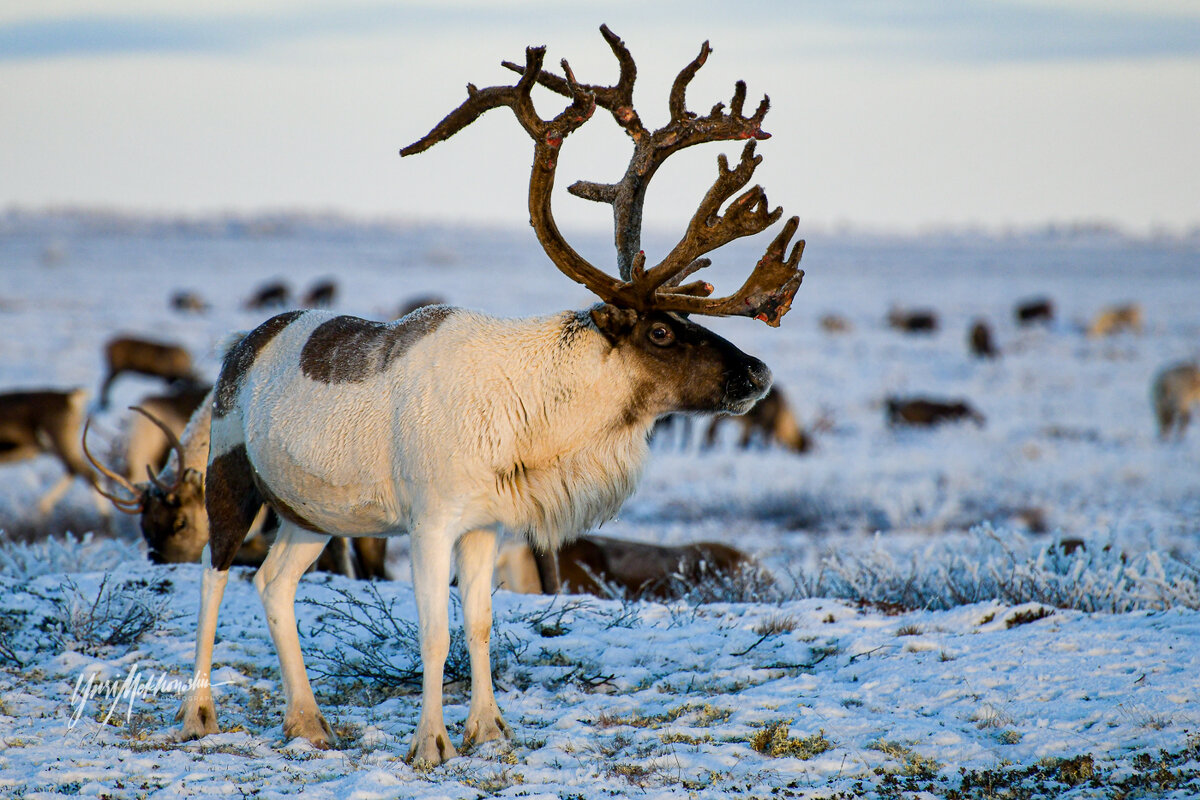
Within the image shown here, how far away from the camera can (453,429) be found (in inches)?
176

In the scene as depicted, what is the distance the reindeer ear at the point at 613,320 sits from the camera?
15.2 feet

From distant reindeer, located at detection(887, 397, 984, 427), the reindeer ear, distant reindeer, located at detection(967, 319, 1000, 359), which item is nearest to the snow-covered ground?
the reindeer ear

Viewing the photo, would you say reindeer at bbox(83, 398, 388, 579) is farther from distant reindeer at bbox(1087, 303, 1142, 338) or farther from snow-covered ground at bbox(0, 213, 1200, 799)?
distant reindeer at bbox(1087, 303, 1142, 338)

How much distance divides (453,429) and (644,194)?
1.38 meters

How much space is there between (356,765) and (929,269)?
3114 inches

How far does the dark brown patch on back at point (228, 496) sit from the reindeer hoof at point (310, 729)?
80 cm

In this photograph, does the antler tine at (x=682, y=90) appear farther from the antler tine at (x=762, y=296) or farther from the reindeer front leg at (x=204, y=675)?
the reindeer front leg at (x=204, y=675)

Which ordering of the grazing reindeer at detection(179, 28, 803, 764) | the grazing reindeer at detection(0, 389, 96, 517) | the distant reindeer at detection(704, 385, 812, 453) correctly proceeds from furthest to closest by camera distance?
the distant reindeer at detection(704, 385, 812, 453) → the grazing reindeer at detection(0, 389, 96, 517) → the grazing reindeer at detection(179, 28, 803, 764)

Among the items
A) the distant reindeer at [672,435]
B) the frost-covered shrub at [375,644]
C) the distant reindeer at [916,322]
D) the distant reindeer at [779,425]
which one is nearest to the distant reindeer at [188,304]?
the distant reindeer at [672,435]

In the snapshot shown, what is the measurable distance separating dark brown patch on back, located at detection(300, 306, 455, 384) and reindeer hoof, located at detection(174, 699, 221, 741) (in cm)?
156

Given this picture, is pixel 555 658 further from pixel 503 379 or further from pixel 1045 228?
pixel 1045 228

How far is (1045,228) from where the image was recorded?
477ft

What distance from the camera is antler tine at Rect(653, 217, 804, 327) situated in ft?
14.9

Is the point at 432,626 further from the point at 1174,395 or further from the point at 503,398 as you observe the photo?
the point at 1174,395
